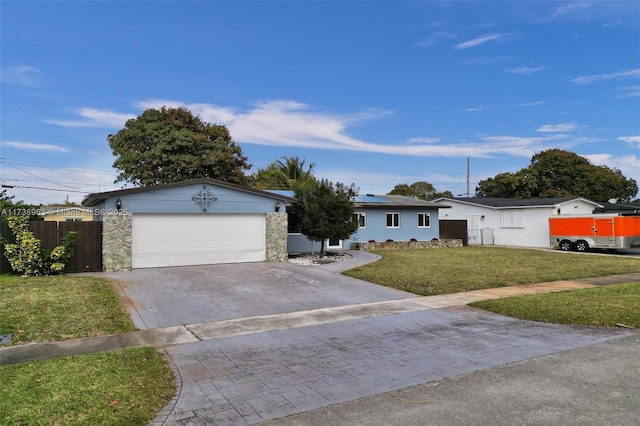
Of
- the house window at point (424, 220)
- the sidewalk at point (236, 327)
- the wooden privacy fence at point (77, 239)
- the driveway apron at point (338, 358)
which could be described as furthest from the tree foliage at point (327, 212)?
the driveway apron at point (338, 358)

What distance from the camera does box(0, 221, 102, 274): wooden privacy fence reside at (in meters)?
13.2

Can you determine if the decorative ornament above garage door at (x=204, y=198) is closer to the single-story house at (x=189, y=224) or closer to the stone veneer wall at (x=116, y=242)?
the single-story house at (x=189, y=224)

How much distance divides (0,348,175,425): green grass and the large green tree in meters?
25.9

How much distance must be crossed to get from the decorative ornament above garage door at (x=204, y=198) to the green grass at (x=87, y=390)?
34.8 feet

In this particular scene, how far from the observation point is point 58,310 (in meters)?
8.46

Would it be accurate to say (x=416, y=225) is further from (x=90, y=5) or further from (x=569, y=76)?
(x=90, y=5)

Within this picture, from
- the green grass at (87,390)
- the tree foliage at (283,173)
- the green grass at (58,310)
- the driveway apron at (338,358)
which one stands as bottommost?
Answer: the driveway apron at (338,358)

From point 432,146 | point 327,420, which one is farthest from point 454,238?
point 327,420

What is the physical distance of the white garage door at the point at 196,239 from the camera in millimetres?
15156

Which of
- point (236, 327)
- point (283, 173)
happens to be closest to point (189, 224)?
point (236, 327)

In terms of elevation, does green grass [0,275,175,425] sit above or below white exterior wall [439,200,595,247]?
below

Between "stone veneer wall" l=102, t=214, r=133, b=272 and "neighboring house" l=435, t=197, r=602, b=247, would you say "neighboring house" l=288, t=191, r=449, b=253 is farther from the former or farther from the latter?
"stone veneer wall" l=102, t=214, r=133, b=272

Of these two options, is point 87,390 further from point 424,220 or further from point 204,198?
point 424,220

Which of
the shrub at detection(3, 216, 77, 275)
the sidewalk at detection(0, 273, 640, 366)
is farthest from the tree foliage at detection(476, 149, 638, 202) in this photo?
the shrub at detection(3, 216, 77, 275)
